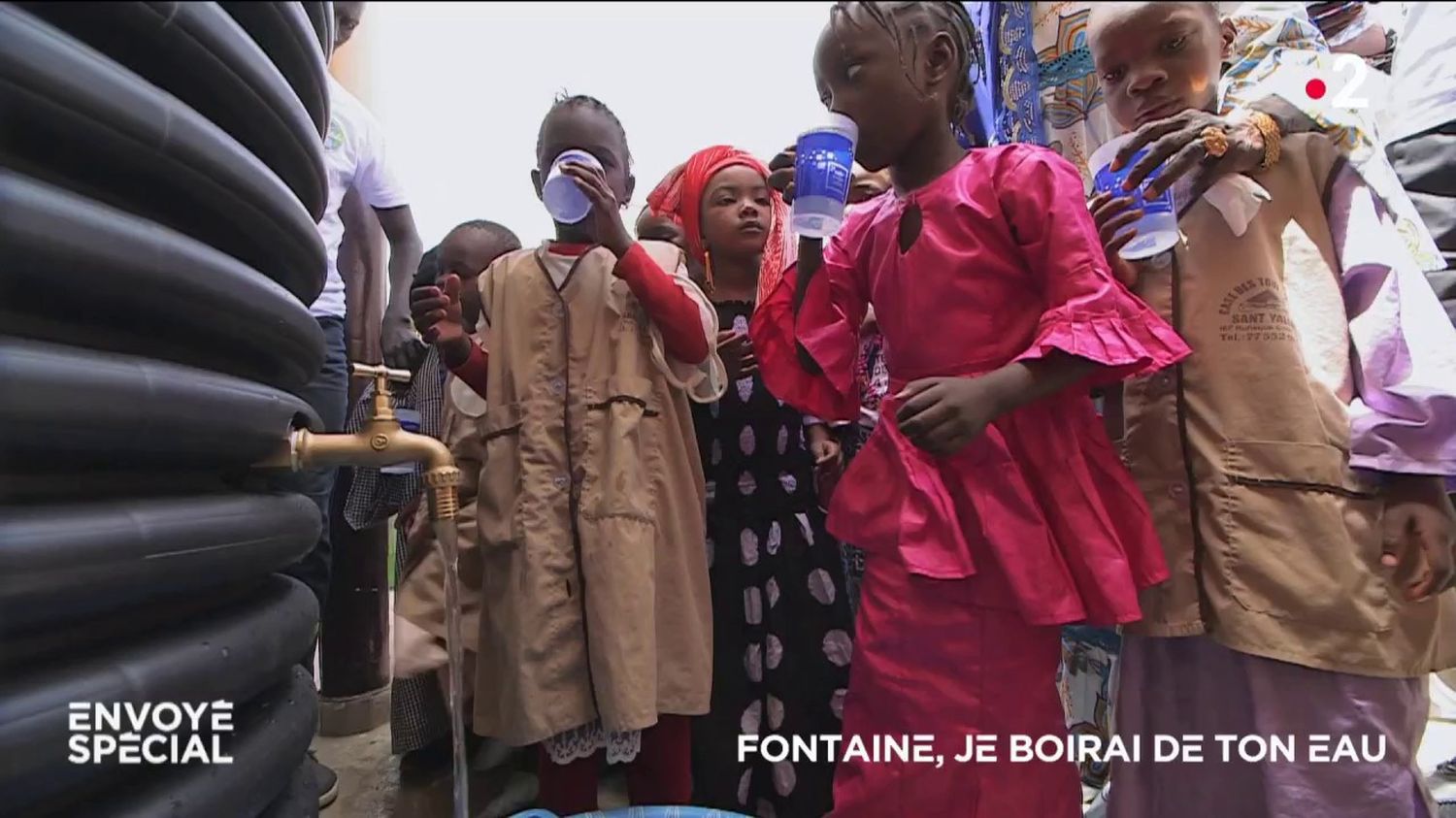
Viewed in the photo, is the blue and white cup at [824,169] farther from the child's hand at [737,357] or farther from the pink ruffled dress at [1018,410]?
the child's hand at [737,357]

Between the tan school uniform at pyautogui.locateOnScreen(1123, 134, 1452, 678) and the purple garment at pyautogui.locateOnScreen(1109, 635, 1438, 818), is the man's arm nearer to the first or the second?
the tan school uniform at pyautogui.locateOnScreen(1123, 134, 1452, 678)

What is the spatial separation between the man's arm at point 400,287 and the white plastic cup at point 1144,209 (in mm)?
833

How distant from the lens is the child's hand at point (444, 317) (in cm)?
115

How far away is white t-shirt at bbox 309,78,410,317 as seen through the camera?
887mm

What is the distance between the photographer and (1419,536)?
82 cm

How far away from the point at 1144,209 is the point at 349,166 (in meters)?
0.96

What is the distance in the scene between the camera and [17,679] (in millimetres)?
441

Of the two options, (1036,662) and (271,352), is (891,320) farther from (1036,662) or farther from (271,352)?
(271,352)

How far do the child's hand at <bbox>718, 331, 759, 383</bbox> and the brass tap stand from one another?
665 millimetres

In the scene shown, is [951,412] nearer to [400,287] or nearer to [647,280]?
[647,280]

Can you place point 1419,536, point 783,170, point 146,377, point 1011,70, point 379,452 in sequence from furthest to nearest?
point 1011,70 < point 783,170 < point 1419,536 < point 379,452 < point 146,377

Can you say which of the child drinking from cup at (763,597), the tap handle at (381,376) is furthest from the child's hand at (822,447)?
the tap handle at (381,376)

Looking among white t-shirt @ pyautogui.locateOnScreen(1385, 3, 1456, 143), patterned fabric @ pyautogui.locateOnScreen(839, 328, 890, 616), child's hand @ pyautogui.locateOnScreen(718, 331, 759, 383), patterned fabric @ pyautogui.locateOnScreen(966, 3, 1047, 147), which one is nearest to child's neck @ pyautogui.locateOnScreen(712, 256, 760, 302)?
child's hand @ pyautogui.locateOnScreen(718, 331, 759, 383)

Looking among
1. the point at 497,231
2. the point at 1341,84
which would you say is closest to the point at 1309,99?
the point at 1341,84
